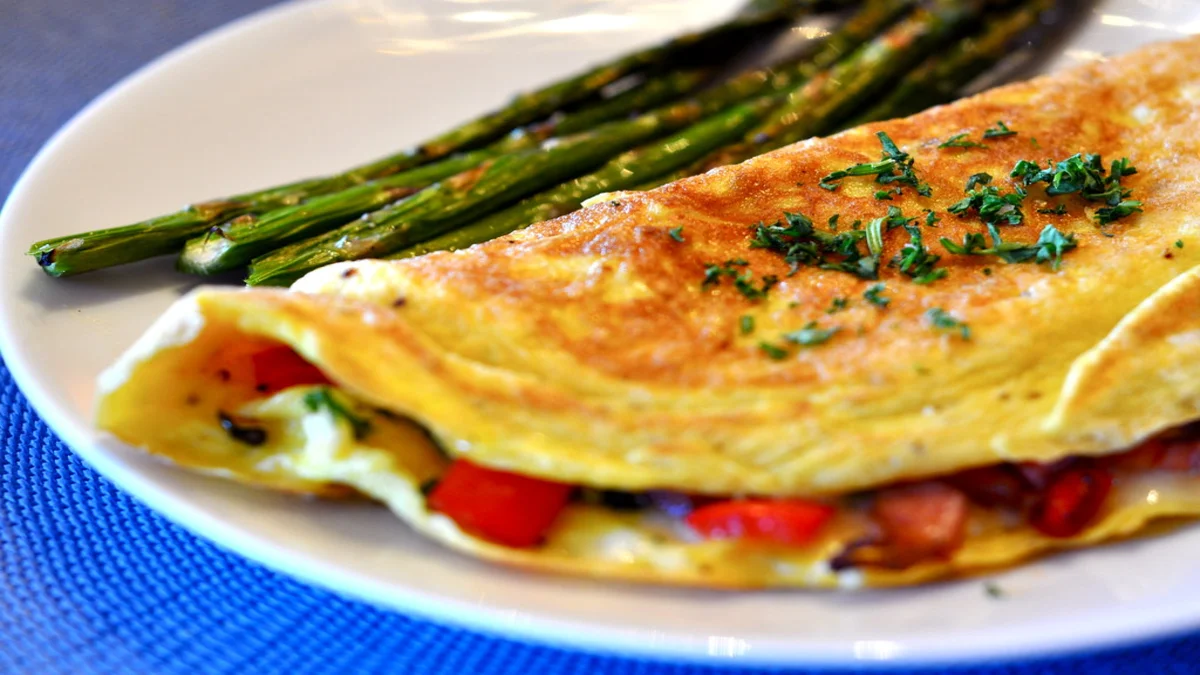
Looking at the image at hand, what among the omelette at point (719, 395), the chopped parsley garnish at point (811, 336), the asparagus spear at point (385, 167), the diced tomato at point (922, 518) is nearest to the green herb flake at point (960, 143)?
the omelette at point (719, 395)

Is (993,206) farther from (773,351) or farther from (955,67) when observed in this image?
(955,67)

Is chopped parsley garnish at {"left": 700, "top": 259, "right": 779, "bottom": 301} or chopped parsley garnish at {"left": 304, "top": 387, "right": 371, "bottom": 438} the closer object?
chopped parsley garnish at {"left": 304, "top": 387, "right": 371, "bottom": 438}

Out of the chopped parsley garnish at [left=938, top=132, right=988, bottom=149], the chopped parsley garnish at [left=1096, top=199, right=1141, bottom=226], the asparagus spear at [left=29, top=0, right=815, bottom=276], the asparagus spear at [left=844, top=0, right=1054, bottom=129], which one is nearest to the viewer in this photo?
the chopped parsley garnish at [left=1096, top=199, right=1141, bottom=226]

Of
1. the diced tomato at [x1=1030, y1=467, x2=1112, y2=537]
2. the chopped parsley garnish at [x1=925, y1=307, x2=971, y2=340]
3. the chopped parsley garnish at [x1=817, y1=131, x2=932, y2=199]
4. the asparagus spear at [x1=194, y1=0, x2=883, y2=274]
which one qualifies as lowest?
the diced tomato at [x1=1030, y1=467, x2=1112, y2=537]

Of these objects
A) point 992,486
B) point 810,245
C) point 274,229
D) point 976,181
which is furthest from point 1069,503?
point 274,229

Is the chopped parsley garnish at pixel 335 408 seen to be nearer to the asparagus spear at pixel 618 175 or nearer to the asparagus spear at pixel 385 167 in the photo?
the asparagus spear at pixel 618 175

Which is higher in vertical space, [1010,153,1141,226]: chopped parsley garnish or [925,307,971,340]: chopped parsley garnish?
[925,307,971,340]: chopped parsley garnish

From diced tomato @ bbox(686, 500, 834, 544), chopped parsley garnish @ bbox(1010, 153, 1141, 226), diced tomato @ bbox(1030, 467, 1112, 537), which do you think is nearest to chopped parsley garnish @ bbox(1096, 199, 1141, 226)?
chopped parsley garnish @ bbox(1010, 153, 1141, 226)

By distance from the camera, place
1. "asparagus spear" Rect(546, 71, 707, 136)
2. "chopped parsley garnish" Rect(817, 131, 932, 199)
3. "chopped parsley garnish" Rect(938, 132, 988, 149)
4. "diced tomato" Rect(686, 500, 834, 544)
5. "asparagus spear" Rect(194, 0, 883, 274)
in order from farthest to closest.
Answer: "asparagus spear" Rect(546, 71, 707, 136), "asparagus spear" Rect(194, 0, 883, 274), "chopped parsley garnish" Rect(938, 132, 988, 149), "chopped parsley garnish" Rect(817, 131, 932, 199), "diced tomato" Rect(686, 500, 834, 544)

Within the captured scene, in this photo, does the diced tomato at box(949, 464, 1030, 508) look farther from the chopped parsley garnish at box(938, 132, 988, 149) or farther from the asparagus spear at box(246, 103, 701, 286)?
the asparagus spear at box(246, 103, 701, 286)
